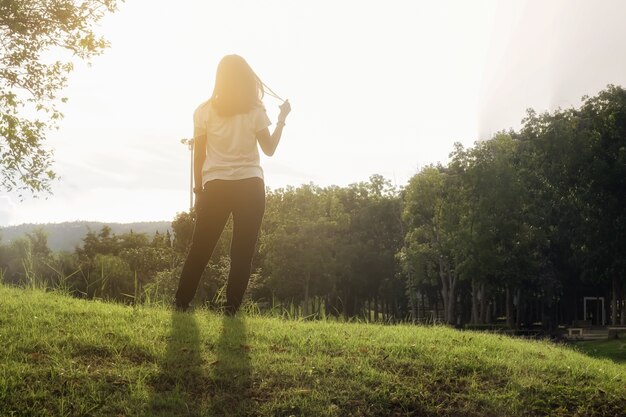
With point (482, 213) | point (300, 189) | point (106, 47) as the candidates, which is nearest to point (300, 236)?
point (300, 189)

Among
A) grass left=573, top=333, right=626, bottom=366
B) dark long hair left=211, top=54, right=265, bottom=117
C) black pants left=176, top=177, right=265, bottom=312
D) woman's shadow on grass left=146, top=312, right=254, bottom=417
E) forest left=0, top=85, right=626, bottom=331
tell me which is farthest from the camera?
forest left=0, top=85, right=626, bottom=331

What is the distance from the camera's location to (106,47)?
15023 millimetres

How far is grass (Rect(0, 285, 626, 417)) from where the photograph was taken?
5020 mm

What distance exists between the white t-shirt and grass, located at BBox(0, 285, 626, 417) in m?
1.57

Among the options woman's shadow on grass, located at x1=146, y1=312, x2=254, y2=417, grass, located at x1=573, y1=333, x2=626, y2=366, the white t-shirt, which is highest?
the white t-shirt

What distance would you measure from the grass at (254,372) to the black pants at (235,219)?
604 millimetres

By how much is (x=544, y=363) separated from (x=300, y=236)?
4568 cm

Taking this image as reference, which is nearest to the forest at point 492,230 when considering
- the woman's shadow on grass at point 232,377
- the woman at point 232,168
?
the woman at point 232,168

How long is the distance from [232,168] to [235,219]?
53 centimetres

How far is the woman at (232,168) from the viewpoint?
7223mm

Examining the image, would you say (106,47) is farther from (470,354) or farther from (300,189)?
(300,189)

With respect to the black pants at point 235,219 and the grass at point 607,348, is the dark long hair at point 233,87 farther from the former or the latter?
the grass at point 607,348

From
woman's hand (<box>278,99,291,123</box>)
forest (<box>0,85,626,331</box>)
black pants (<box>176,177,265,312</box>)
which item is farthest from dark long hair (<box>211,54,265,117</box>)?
forest (<box>0,85,626,331</box>)

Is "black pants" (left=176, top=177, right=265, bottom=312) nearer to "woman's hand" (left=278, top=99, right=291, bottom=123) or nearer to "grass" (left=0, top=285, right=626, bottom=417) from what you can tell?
"grass" (left=0, top=285, right=626, bottom=417)
